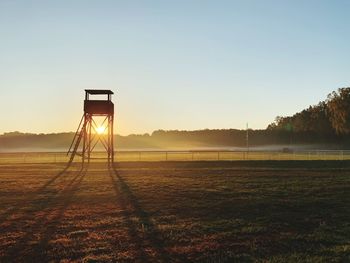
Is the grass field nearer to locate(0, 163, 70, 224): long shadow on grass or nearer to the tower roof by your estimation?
locate(0, 163, 70, 224): long shadow on grass

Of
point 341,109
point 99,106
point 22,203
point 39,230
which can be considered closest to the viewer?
point 39,230

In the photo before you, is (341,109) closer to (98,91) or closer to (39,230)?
(98,91)

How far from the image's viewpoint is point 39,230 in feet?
38.1

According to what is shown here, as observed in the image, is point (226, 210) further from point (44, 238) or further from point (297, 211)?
point (44, 238)

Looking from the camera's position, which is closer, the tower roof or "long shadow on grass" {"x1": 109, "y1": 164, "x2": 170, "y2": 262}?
"long shadow on grass" {"x1": 109, "y1": 164, "x2": 170, "y2": 262}

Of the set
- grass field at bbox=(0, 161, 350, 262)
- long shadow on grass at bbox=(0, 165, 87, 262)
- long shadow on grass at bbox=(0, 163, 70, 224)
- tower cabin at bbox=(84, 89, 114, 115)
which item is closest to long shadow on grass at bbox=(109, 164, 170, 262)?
grass field at bbox=(0, 161, 350, 262)

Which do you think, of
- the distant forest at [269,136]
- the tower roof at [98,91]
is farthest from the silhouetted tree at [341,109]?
the tower roof at [98,91]

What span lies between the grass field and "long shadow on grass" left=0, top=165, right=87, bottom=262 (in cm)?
2

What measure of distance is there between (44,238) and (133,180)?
14.0 metres

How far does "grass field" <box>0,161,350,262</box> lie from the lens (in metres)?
9.32

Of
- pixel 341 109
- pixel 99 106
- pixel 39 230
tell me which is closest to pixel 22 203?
pixel 39 230

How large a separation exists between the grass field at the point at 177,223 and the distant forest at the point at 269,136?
235ft

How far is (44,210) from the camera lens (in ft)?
48.2

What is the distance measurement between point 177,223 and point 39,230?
12.0 ft
